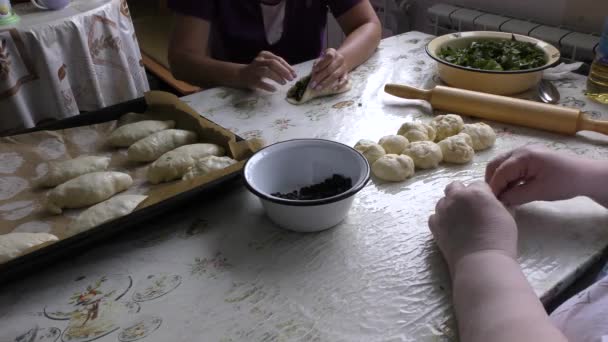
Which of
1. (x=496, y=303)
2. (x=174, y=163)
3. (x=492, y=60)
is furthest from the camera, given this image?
(x=492, y=60)

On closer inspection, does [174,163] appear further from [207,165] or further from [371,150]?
[371,150]

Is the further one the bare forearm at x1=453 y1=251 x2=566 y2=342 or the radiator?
the radiator

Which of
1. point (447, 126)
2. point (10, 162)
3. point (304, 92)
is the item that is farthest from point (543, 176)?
point (10, 162)

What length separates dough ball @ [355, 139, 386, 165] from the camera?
99 centimetres

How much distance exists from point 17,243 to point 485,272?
754 millimetres

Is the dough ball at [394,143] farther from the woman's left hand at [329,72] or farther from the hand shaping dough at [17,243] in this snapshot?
the hand shaping dough at [17,243]

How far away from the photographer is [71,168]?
1068 mm

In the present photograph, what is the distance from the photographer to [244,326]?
0.65 metres

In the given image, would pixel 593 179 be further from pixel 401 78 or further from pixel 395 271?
pixel 401 78

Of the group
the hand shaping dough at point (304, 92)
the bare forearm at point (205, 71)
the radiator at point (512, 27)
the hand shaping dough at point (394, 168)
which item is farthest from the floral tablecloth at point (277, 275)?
the radiator at point (512, 27)

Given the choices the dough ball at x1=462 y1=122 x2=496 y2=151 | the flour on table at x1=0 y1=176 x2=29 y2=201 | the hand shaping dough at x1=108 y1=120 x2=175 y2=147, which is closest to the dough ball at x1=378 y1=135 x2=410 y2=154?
the dough ball at x1=462 y1=122 x2=496 y2=151

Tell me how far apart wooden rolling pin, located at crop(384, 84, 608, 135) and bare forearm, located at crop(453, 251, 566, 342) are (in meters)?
0.54

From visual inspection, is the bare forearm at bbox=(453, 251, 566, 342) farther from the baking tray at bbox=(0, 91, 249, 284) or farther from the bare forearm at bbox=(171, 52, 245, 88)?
the bare forearm at bbox=(171, 52, 245, 88)

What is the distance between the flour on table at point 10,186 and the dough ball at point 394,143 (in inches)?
31.8
